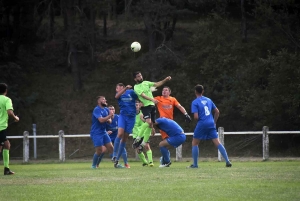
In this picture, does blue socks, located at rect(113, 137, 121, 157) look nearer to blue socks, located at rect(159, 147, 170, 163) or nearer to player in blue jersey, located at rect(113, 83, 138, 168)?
player in blue jersey, located at rect(113, 83, 138, 168)

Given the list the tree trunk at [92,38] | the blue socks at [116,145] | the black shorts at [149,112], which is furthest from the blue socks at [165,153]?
the tree trunk at [92,38]

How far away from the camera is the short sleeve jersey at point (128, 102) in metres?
19.1

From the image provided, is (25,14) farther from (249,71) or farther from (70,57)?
(249,71)

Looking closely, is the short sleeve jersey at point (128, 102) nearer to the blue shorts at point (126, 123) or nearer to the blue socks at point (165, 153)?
the blue shorts at point (126, 123)

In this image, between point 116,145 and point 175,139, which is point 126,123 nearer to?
point 116,145

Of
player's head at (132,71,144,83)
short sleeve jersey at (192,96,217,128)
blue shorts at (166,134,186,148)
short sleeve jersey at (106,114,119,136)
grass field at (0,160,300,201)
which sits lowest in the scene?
grass field at (0,160,300,201)

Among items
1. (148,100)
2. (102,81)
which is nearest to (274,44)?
(102,81)

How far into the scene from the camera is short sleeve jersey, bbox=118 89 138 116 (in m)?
19.1

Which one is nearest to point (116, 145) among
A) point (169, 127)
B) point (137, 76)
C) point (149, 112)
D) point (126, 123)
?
point (126, 123)

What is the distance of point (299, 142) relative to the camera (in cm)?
3344

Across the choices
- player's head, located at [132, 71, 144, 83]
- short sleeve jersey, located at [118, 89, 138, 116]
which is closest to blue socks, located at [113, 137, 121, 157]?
short sleeve jersey, located at [118, 89, 138, 116]

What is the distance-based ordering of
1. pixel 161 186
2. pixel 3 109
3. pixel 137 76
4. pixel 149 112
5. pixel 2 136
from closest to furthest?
pixel 161 186
pixel 2 136
pixel 3 109
pixel 137 76
pixel 149 112

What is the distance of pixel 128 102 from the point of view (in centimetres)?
1911

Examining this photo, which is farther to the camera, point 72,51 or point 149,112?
point 72,51
